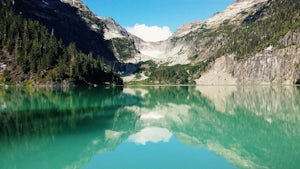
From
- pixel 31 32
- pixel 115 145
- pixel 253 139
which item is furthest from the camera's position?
pixel 31 32

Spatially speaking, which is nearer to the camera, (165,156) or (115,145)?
(165,156)

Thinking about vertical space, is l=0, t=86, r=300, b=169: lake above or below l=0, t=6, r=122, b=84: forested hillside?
below

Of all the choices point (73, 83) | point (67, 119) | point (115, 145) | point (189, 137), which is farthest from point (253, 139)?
point (73, 83)

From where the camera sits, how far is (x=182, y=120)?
47.1 m

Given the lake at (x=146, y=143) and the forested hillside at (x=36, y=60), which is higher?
the forested hillside at (x=36, y=60)

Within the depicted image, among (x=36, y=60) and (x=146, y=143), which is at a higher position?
(x=36, y=60)

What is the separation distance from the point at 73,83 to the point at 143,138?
141 meters

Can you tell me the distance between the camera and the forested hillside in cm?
16250

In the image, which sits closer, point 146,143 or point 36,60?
point 146,143

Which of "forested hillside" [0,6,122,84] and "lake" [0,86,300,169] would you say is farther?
"forested hillside" [0,6,122,84]

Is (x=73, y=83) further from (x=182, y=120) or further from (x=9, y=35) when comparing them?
(x=182, y=120)

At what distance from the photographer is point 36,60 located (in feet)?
560

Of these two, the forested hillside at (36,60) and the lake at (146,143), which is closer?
the lake at (146,143)

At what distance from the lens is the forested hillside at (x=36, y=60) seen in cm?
16250
